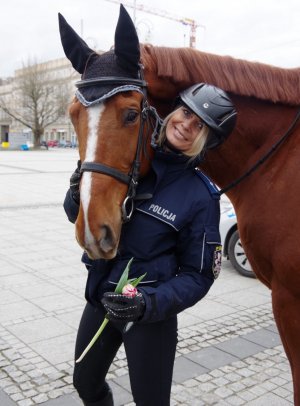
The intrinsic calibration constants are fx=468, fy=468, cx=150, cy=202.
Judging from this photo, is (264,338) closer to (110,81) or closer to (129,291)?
(129,291)

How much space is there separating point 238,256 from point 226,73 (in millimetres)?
4414

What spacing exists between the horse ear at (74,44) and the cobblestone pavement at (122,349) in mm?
2206

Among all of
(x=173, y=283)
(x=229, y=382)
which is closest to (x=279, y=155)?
(x=173, y=283)

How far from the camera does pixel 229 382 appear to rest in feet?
11.2

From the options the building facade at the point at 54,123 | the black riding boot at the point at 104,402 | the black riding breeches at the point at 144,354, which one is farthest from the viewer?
the building facade at the point at 54,123

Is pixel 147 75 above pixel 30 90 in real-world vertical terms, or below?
below

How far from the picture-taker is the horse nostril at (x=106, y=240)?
171 cm

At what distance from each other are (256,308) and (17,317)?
2.48 meters

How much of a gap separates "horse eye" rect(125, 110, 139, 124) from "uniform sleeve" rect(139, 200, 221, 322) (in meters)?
0.50

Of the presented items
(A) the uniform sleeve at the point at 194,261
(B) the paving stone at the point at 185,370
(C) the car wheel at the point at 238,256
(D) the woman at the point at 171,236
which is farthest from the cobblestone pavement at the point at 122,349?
(A) the uniform sleeve at the point at 194,261

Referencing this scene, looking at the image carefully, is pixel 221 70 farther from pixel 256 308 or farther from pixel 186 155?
pixel 256 308

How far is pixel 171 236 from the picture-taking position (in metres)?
2.04

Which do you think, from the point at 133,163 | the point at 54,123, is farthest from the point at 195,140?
the point at 54,123

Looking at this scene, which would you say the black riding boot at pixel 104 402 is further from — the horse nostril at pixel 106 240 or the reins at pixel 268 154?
the reins at pixel 268 154
